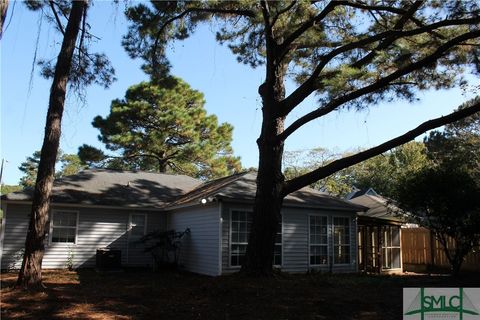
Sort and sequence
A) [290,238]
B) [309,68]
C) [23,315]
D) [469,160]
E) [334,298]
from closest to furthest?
[23,315], [334,298], [309,68], [290,238], [469,160]

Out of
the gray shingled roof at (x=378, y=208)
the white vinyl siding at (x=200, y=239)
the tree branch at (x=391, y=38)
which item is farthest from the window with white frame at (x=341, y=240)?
the tree branch at (x=391, y=38)

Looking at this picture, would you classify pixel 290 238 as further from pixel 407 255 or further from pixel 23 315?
pixel 23 315

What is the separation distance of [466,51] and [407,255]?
37.4ft

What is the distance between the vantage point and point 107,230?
54.8ft

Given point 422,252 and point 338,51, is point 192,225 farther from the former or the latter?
point 422,252

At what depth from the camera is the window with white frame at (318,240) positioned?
15.9 metres

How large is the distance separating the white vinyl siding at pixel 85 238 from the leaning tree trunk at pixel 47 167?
20.8 ft

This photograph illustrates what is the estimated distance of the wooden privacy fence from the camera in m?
18.8

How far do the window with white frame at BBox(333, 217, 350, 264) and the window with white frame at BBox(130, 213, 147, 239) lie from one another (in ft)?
23.1

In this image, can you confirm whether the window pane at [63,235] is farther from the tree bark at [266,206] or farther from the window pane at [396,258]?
the window pane at [396,258]

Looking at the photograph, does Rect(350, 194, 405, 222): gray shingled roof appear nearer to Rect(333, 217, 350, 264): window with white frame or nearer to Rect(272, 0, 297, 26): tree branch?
Rect(333, 217, 350, 264): window with white frame

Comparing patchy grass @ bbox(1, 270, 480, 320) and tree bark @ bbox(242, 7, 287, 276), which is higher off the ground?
tree bark @ bbox(242, 7, 287, 276)

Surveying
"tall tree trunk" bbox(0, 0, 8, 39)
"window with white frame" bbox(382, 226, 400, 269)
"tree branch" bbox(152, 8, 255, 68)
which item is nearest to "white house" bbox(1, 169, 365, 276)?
"window with white frame" bbox(382, 226, 400, 269)

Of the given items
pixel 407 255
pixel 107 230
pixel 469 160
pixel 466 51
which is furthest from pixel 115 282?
pixel 469 160
